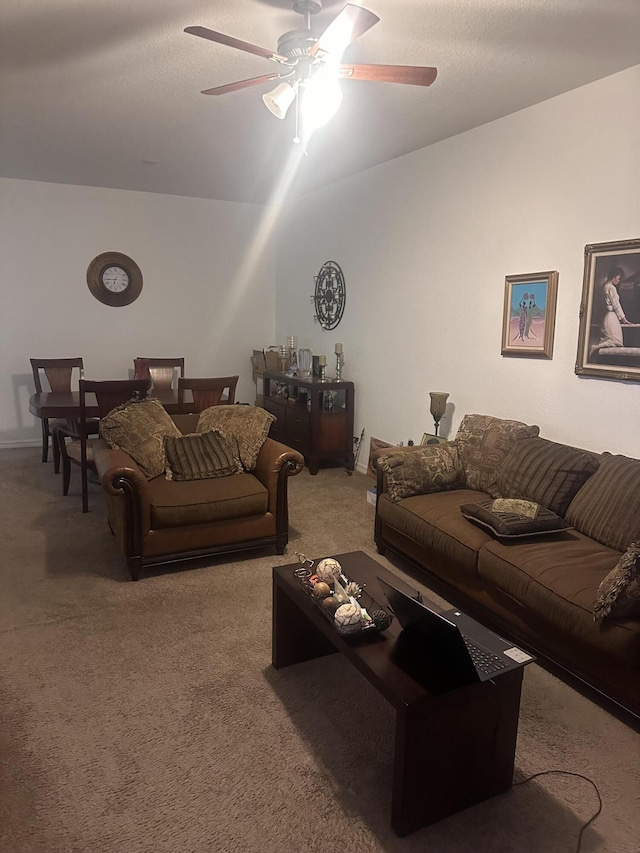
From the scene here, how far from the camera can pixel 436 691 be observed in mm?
1680

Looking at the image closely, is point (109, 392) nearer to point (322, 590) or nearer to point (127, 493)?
point (127, 493)

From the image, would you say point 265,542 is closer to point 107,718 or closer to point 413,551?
point 413,551

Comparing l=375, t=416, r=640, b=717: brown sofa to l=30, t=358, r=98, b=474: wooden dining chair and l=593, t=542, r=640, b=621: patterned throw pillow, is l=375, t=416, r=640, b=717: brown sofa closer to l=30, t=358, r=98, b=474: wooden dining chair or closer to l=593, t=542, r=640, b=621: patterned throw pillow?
l=593, t=542, r=640, b=621: patterned throw pillow

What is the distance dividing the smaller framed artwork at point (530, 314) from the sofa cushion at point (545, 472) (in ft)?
2.12

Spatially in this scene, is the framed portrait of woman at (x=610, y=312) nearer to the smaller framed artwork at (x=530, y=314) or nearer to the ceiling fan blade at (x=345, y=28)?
the smaller framed artwork at (x=530, y=314)

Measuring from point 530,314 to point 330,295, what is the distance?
263 cm

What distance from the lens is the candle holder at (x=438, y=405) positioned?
4.19m

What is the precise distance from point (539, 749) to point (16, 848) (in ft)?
5.42

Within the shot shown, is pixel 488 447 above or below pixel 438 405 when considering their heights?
below

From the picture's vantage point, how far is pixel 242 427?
389cm

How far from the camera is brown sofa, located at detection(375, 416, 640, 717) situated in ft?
7.18

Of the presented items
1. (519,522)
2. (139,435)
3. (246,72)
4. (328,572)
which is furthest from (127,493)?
(246,72)

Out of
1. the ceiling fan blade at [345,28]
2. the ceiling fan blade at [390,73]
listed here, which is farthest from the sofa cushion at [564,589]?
the ceiling fan blade at [345,28]

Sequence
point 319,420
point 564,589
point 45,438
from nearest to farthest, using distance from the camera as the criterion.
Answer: point 564,589 → point 319,420 → point 45,438
